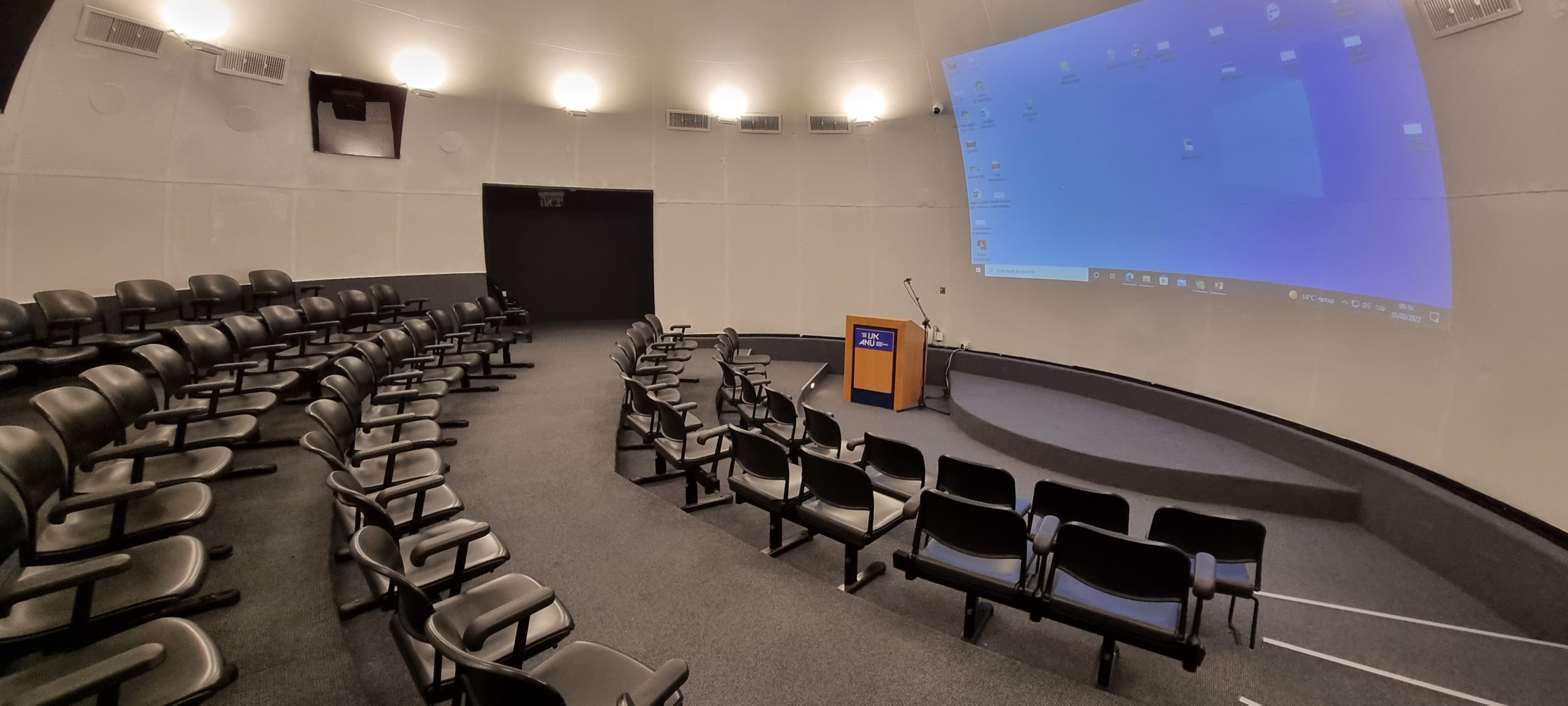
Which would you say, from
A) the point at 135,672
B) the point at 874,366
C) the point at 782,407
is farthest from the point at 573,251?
the point at 135,672

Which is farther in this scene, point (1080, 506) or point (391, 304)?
point (391, 304)

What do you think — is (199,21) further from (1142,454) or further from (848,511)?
(1142,454)

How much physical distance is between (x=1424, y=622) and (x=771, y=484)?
12.3ft

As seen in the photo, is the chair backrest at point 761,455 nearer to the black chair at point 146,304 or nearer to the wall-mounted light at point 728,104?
the black chair at point 146,304

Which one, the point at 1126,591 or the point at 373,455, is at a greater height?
the point at 373,455

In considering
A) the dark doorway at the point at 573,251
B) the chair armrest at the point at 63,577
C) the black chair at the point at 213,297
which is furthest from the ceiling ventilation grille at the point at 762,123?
the chair armrest at the point at 63,577

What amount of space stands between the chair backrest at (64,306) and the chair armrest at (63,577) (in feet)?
16.5

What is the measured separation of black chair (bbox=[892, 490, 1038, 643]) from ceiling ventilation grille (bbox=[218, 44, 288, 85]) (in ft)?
29.5

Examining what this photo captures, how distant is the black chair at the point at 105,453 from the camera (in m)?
2.87

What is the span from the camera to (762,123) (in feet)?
33.1

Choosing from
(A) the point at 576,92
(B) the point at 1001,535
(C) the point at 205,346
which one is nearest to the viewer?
(B) the point at 1001,535

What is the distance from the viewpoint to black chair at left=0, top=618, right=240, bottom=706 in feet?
4.87

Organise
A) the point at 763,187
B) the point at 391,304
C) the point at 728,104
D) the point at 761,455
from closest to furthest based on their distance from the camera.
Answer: the point at 761,455 < the point at 391,304 < the point at 728,104 < the point at 763,187

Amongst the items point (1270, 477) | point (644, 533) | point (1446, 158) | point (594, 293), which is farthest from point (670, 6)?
point (1270, 477)
